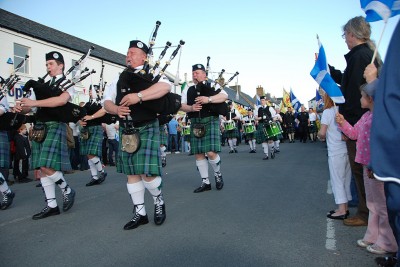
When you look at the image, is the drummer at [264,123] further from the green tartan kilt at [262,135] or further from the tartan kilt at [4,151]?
the tartan kilt at [4,151]

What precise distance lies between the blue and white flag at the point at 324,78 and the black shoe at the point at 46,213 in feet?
11.5

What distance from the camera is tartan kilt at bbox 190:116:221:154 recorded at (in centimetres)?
550

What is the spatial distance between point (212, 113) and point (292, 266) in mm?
3427

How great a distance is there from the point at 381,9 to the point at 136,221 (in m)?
2.87

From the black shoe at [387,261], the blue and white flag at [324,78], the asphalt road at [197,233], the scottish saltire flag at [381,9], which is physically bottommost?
the asphalt road at [197,233]

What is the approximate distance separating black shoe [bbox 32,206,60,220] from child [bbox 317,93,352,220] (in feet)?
11.0

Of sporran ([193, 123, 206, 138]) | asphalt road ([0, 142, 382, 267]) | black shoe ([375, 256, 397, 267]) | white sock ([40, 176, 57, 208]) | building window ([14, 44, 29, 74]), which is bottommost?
asphalt road ([0, 142, 382, 267])

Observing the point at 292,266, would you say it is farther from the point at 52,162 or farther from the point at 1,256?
the point at 52,162

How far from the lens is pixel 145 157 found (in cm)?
351

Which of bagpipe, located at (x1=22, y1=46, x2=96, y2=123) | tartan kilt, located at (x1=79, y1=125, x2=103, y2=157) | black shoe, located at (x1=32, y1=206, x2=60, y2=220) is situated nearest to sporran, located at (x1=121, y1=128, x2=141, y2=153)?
bagpipe, located at (x1=22, y1=46, x2=96, y2=123)

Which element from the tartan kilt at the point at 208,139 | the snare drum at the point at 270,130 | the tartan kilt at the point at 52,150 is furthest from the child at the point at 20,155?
the snare drum at the point at 270,130

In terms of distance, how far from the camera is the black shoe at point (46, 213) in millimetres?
4199

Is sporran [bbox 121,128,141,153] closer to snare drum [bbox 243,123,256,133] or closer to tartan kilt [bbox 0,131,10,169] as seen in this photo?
tartan kilt [bbox 0,131,10,169]

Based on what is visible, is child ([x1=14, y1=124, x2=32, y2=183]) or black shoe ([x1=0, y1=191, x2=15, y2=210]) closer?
black shoe ([x1=0, y1=191, x2=15, y2=210])
